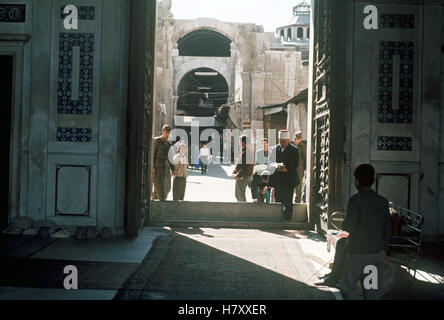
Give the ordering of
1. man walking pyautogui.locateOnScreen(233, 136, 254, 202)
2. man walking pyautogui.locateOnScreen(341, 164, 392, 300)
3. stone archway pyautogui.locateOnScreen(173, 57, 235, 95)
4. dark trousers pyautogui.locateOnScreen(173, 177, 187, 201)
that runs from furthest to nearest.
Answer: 1. stone archway pyautogui.locateOnScreen(173, 57, 235, 95)
2. dark trousers pyautogui.locateOnScreen(173, 177, 187, 201)
3. man walking pyautogui.locateOnScreen(233, 136, 254, 202)
4. man walking pyautogui.locateOnScreen(341, 164, 392, 300)

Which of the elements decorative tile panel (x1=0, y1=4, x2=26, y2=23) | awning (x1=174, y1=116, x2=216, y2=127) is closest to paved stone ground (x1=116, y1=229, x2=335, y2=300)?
decorative tile panel (x1=0, y1=4, x2=26, y2=23)

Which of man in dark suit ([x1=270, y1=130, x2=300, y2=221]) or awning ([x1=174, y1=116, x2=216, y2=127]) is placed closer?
man in dark suit ([x1=270, y1=130, x2=300, y2=221])

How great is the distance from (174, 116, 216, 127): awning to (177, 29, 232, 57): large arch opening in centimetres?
511

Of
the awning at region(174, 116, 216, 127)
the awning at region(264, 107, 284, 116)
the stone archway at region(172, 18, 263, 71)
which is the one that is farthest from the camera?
the awning at region(174, 116, 216, 127)

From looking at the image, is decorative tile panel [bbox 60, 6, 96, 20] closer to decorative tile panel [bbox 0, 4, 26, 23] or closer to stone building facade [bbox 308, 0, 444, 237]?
decorative tile panel [bbox 0, 4, 26, 23]

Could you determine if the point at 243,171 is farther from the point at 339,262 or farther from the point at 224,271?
the point at 339,262

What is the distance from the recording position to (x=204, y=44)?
114 ft

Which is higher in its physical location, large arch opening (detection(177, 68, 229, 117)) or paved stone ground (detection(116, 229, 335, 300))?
large arch opening (detection(177, 68, 229, 117))

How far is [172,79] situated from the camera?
29.5 m

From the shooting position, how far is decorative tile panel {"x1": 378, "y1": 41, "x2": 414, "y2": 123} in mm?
6680

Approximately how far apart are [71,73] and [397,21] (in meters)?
4.84

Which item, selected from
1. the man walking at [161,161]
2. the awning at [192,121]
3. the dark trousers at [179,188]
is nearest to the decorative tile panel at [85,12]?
the man walking at [161,161]

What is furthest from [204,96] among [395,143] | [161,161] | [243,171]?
[395,143]
